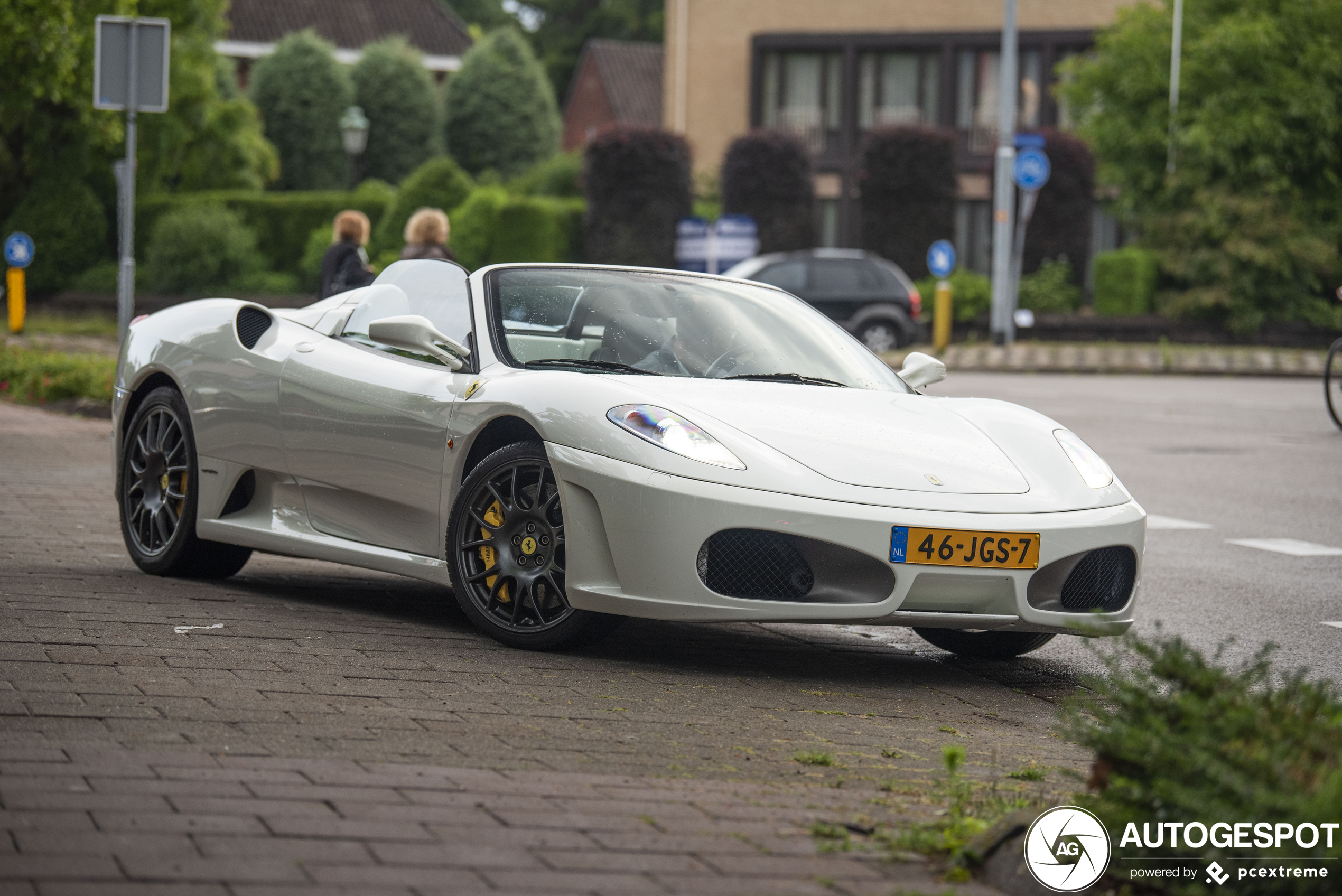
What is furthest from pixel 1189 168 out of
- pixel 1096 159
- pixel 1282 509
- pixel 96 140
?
pixel 1282 509

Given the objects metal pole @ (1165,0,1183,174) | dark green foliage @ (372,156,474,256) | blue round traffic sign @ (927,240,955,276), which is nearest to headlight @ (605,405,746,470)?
blue round traffic sign @ (927,240,955,276)

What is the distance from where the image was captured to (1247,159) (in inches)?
1222

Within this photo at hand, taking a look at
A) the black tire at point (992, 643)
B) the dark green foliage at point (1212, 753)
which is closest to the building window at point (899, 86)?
the black tire at point (992, 643)

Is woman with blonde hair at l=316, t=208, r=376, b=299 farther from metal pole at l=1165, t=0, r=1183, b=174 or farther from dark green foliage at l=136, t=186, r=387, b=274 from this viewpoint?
dark green foliage at l=136, t=186, r=387, b=274

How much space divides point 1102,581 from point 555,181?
36832mm

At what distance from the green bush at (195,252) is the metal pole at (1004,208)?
1603 centimetres

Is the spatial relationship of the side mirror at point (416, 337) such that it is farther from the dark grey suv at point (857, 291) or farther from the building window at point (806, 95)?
the building window at point (806, 95)

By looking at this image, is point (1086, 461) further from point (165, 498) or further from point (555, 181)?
point (555, 181)

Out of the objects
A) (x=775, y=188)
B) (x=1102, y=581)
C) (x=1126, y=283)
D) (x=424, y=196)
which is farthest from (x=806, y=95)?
(x=1102, y=581)

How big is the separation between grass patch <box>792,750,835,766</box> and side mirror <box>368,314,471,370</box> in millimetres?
2267

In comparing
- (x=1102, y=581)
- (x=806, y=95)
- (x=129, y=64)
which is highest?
(x=806, y=95)

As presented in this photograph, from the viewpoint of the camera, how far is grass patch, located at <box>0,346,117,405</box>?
1602 cm

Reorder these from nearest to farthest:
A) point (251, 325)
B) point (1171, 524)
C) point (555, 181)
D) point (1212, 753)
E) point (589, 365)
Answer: point (1212, 753), point (589, 365), point (251, 325), point (1171, 524), point (555, 181)

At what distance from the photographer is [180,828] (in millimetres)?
3162
